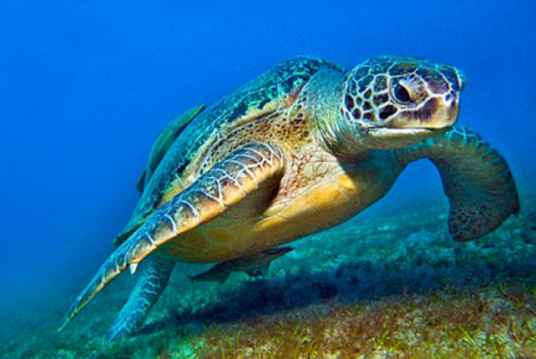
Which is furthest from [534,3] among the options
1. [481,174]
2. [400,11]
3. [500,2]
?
[481,174]

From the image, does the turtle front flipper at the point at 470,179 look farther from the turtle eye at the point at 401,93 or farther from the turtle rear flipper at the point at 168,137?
the turtle rear flipper at the point at 168,137

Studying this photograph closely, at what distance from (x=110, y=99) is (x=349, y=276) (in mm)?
132464

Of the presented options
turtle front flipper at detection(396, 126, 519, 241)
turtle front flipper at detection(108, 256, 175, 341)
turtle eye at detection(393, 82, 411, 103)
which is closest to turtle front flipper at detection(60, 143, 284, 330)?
turtle eye at detection(393, 82, 411, 103)

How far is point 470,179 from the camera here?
4.19 meters

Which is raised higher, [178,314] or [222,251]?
[222,251]

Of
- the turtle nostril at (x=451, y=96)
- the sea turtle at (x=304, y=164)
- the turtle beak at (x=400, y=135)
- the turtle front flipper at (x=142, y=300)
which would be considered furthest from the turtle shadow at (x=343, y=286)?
the turtle nostril at (x=451, y=96)

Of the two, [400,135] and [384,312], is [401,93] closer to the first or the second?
[400,135]

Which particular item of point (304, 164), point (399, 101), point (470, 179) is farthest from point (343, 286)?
point (399, 101)

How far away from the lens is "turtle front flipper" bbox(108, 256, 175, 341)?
4560 mm

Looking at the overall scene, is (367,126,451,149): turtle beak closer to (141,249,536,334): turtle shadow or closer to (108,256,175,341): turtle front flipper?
(141,249,536,334): turtle shadow

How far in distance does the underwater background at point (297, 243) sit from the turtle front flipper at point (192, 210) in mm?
1026

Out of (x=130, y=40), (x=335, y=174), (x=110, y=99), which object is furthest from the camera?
(x=110, y=99)

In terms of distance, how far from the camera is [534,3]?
75812 millimetres

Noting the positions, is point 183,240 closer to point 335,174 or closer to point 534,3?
point 335,174
